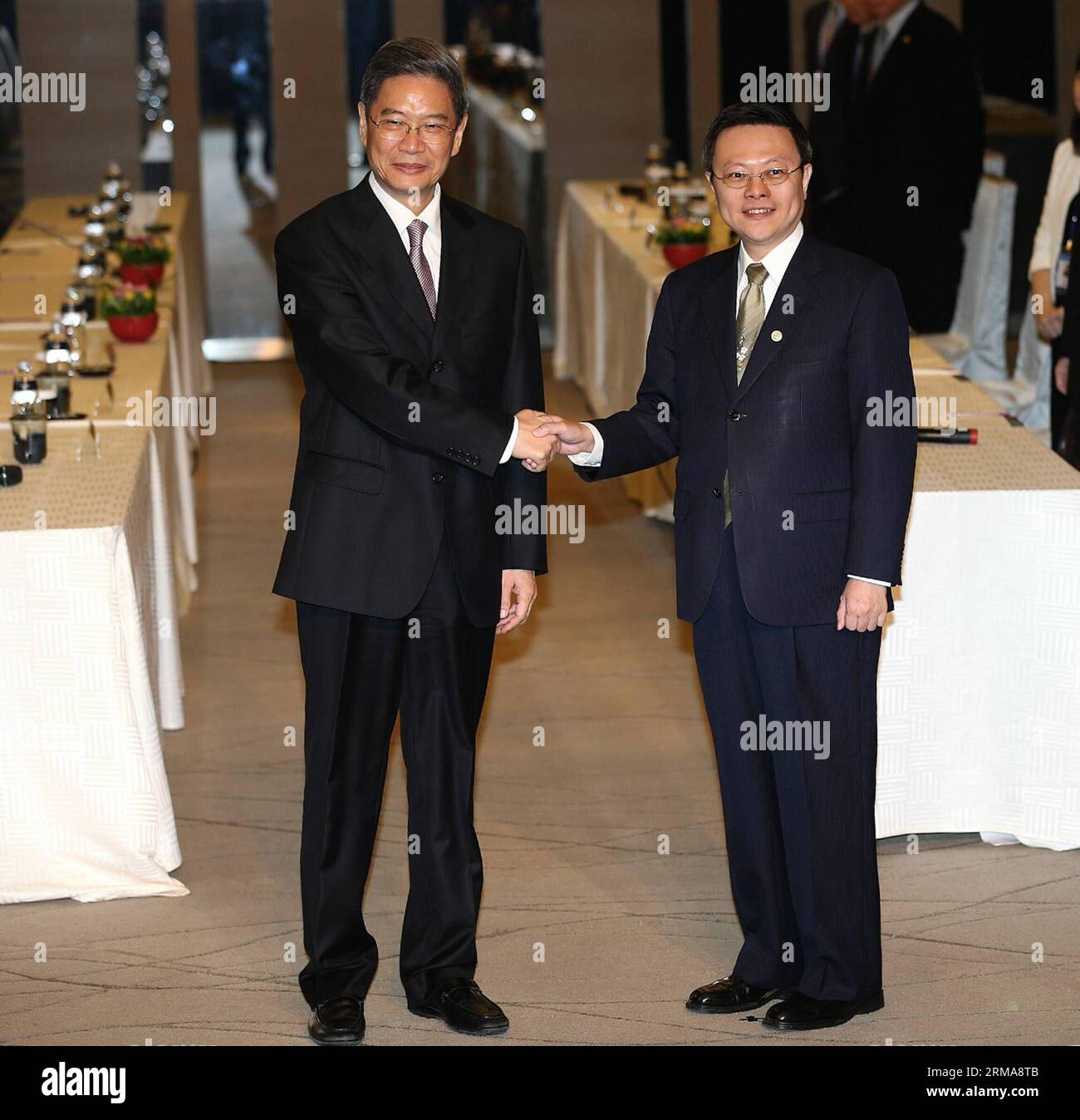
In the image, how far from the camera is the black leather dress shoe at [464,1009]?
2.81m

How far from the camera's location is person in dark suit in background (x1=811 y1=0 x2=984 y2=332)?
655cm

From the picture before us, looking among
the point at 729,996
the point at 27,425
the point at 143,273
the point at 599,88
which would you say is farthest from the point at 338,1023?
the point at 599,88

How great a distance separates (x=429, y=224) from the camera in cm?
266

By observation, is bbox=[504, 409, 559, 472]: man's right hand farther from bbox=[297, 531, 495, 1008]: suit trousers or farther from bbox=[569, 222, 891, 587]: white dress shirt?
bbox=[569, 222, 891, 587]: white dress shirt

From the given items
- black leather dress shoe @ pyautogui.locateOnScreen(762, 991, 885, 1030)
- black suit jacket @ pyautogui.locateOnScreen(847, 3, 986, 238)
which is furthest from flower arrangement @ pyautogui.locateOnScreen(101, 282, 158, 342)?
black leather dress shoe @ pyautogui.locateOnScreen(762, 991, 885, 1030)

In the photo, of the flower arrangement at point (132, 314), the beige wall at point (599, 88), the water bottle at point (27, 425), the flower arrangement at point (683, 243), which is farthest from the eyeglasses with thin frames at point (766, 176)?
the beige wall at point (599, 88)

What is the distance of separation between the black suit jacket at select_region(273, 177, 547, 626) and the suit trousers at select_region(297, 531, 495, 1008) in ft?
0.19

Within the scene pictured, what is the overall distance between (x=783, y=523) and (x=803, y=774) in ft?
1.31

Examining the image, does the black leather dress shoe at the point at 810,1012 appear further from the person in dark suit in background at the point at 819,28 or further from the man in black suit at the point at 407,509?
the person in dark suit in background at the point at 819,28

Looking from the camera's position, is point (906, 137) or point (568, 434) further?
point (906, 137)

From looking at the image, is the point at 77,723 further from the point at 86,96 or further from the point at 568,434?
the point at 86,96

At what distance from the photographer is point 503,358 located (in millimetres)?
2748

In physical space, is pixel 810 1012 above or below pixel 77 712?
below

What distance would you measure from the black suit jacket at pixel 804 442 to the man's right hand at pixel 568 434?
16cm
